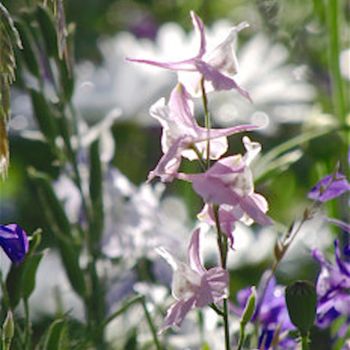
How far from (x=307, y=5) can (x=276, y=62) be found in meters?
0.63

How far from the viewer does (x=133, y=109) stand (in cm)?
189

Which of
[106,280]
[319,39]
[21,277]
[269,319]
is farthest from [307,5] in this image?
[21,277]

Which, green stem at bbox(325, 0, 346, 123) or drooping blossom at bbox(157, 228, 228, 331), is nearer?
drooping blossom at bbox(157, 228, 228, 331)

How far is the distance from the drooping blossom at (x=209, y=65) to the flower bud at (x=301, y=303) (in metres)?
0.10

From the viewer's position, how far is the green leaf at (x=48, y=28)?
0.82 metres

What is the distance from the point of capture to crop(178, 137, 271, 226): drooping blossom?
544mm

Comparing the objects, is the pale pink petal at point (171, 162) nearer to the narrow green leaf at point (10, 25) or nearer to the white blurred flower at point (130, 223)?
the narrow green leaf at point (10, 25)

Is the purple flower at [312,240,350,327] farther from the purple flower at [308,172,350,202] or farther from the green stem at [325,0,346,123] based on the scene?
the green stem at [325,0,346,123]

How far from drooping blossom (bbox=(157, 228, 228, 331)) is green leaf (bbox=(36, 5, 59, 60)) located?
29cm

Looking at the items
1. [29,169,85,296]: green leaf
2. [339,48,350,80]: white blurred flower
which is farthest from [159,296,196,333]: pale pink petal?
[339,48,350,80]: white blurred flower

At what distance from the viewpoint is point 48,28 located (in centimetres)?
83

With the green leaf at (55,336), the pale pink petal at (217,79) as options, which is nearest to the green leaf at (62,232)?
the green leaf at (55,336)

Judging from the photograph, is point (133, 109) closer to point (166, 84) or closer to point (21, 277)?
point (166, 84)

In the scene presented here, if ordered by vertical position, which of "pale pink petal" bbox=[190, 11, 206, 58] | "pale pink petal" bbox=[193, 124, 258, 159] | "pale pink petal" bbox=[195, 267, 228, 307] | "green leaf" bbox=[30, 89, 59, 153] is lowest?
"green leaf" bbox=[30, 89, 59, 153]
